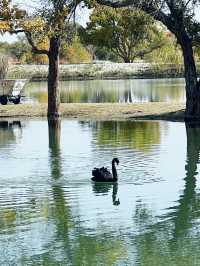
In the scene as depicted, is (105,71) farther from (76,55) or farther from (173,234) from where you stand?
(173,234)

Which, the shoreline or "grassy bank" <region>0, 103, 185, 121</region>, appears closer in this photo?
"grassy bank" <region>0, 103, 185, 121</region>

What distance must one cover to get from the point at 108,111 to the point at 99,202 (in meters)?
24.6

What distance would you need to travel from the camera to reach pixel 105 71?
3819 inches

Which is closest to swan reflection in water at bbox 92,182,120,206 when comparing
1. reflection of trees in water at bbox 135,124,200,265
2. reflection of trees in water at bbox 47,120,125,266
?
reflection of trees in water at bbox 47,120,125,266

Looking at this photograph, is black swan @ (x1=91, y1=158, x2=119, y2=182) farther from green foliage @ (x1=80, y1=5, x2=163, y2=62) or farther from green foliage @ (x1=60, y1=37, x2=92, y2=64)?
green foliage @ (x1=60, y1=37, x2=92, y2=64)

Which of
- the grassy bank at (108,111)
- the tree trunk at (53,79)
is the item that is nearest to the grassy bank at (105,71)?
the grassy bank at (108,111)

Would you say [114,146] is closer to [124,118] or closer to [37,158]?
[37,158]

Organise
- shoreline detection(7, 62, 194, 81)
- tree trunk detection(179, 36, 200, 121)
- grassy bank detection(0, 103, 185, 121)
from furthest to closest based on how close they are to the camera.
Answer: shoreline detection(7, 62, 194, 81) < grassy bank detection(0, 103, 185, 121) < tree trunk detection(179, 36, 200, 121)

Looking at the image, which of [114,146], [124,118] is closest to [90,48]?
[124,118]

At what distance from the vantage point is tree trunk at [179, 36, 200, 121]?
37594mm

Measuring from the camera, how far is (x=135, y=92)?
63.9m

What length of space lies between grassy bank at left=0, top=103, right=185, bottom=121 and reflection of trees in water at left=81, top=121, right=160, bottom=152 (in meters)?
2.13

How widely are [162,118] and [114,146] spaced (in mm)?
11317

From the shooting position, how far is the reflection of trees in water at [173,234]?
568 inches
